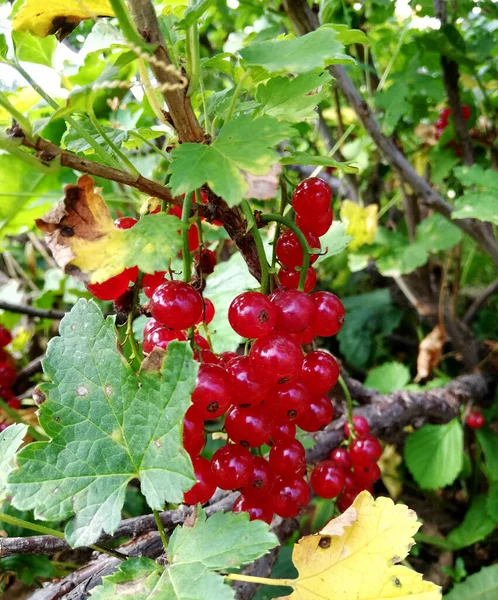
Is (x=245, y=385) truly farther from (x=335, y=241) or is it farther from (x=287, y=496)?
(x=335, y=241)

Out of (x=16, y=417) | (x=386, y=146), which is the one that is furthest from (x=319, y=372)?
(x=386, y=146)

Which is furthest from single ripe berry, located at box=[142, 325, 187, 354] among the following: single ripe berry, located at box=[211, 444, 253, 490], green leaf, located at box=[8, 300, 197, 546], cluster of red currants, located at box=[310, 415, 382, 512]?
cluster of red currants, located at box=[310, 415, 382, 512]

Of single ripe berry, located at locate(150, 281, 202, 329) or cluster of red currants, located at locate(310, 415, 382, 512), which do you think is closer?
single ripe berry, located at locate(150, 281, 202, 329)

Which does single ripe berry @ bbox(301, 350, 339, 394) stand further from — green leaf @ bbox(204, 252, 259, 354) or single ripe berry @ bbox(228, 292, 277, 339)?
green leaf @ bbox(204, 252, 259, 354)

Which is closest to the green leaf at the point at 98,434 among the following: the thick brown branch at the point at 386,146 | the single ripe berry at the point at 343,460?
the single ripe berry at the point at 343,460

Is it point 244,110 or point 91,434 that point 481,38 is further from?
point 91,434

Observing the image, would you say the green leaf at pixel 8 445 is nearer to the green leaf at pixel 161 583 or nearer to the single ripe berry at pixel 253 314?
the green leaf at pixel 161 583

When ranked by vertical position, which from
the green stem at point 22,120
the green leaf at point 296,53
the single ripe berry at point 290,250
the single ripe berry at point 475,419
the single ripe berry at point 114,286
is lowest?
the single ripe berry at point 475,419
